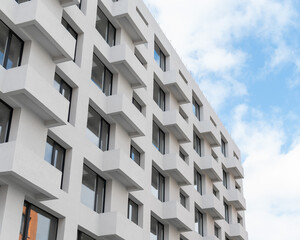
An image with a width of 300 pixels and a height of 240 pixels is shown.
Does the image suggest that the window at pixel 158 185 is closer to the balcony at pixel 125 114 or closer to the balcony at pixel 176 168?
the balcony at pixel 176 168

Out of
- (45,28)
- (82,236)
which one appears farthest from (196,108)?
(45,28)

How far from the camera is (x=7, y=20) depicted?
20.1 m

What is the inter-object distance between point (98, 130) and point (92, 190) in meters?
3.35

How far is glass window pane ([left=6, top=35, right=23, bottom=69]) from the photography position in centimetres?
2023

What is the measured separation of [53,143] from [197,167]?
19.6 m

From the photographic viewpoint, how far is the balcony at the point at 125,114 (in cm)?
2617

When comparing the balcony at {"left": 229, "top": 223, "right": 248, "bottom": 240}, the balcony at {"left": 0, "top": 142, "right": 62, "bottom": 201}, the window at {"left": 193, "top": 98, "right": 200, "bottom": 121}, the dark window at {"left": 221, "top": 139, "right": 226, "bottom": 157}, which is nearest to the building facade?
the balcony at {"left": 0, "top": 142, "right": 62, "bottom": 201}

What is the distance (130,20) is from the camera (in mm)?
29703

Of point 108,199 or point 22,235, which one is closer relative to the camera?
point 22,235

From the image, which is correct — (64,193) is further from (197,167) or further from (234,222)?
(234,222)

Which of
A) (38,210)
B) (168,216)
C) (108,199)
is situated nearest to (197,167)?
(168,216)

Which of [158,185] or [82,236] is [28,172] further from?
[158,185]

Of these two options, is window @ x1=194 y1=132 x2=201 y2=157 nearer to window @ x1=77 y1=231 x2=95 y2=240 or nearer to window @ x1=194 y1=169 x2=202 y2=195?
window @ x1=194 y1=169 x2=202 y2=195

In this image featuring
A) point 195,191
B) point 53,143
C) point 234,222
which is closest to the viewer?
point 53,143
